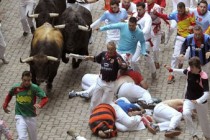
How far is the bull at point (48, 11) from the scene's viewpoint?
2138cm

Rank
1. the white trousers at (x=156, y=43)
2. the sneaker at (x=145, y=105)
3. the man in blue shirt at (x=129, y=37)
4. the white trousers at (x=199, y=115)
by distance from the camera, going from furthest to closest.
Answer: the white trousers at (x=156, y=43)
the man in blue shirt at (x=129, y=37)
the sneaker at (x=145, y=105)
the white trousers at (x=199, y=115)

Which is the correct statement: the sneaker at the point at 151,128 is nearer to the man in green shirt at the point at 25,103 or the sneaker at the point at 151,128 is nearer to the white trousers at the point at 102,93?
the white trousers at the point at 102,93

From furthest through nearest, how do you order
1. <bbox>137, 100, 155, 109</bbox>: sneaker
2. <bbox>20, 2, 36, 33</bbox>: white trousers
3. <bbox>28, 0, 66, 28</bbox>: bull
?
<bbox>20, 2, 36, 33</bbox>: white trousers
<bbox>28, 0, 66, 28</bbox>: bull
<bbox>137, 100, 155, 109</bbox>: sneaker

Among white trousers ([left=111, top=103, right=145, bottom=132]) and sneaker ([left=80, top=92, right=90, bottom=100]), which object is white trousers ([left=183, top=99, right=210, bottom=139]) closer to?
white trousers ([left=111, top=103, right=145, bottom=132])

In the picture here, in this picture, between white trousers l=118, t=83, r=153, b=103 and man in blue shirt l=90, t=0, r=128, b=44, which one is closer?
white trousers l=118, t=83, r=153, b=103

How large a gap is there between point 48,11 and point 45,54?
252cm

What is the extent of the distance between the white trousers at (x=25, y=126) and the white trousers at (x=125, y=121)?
2161mm

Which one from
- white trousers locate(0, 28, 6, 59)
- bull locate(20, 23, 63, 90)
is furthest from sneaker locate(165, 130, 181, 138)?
white trousers locate(0, 28, 6, 59)

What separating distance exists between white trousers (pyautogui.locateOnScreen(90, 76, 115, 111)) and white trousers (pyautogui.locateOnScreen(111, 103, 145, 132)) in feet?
0.87

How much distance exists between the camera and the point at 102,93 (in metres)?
18.0

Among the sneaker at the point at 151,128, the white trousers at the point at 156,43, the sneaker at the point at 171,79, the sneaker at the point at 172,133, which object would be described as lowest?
the sneaker at the point at 171,79

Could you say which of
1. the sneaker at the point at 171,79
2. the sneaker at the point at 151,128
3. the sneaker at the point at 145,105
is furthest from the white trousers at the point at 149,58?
the sneaker at the point at 151,128

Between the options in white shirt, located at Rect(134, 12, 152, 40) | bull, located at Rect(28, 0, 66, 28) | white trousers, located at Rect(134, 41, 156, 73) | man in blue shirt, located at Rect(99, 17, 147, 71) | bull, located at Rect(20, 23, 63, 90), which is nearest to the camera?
man in blue shirt, located at Rect(99, 17, 147, 71)

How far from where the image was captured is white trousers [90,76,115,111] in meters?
17.8
